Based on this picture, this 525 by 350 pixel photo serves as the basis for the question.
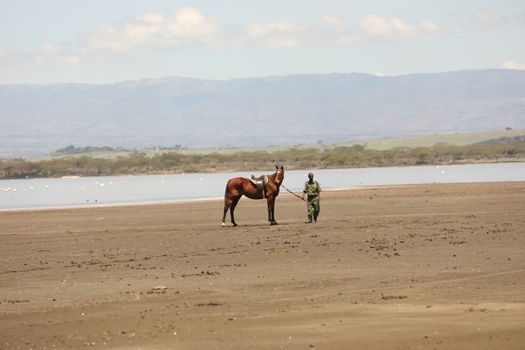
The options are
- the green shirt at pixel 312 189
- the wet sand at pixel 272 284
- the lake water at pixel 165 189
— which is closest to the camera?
the wet sand at pixel 272 284

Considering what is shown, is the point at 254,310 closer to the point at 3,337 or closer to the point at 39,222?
the point at 3,337

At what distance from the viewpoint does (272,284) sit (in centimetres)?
1780

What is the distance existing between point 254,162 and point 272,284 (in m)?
114

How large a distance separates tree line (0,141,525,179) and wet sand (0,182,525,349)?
91.9 m

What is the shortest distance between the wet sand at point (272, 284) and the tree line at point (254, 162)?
91905 mm

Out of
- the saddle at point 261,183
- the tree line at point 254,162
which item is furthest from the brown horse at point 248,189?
the tree line at point 254,162

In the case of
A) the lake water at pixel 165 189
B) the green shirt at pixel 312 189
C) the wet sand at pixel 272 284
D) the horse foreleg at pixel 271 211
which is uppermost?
the green shirt at pixel 312 189

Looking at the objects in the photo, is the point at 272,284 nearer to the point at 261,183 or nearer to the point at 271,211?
the point at 271,211

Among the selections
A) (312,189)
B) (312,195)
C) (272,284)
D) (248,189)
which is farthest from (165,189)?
(272,284)

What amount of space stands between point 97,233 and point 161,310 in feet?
52.5

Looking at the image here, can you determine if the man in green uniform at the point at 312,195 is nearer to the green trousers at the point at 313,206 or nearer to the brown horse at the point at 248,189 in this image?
the green trousers at the point at 313,206

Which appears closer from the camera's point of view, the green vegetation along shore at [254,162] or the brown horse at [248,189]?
the brown horse at [248,189]

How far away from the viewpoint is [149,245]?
26156 millimetres

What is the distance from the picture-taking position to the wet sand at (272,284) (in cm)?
1319
